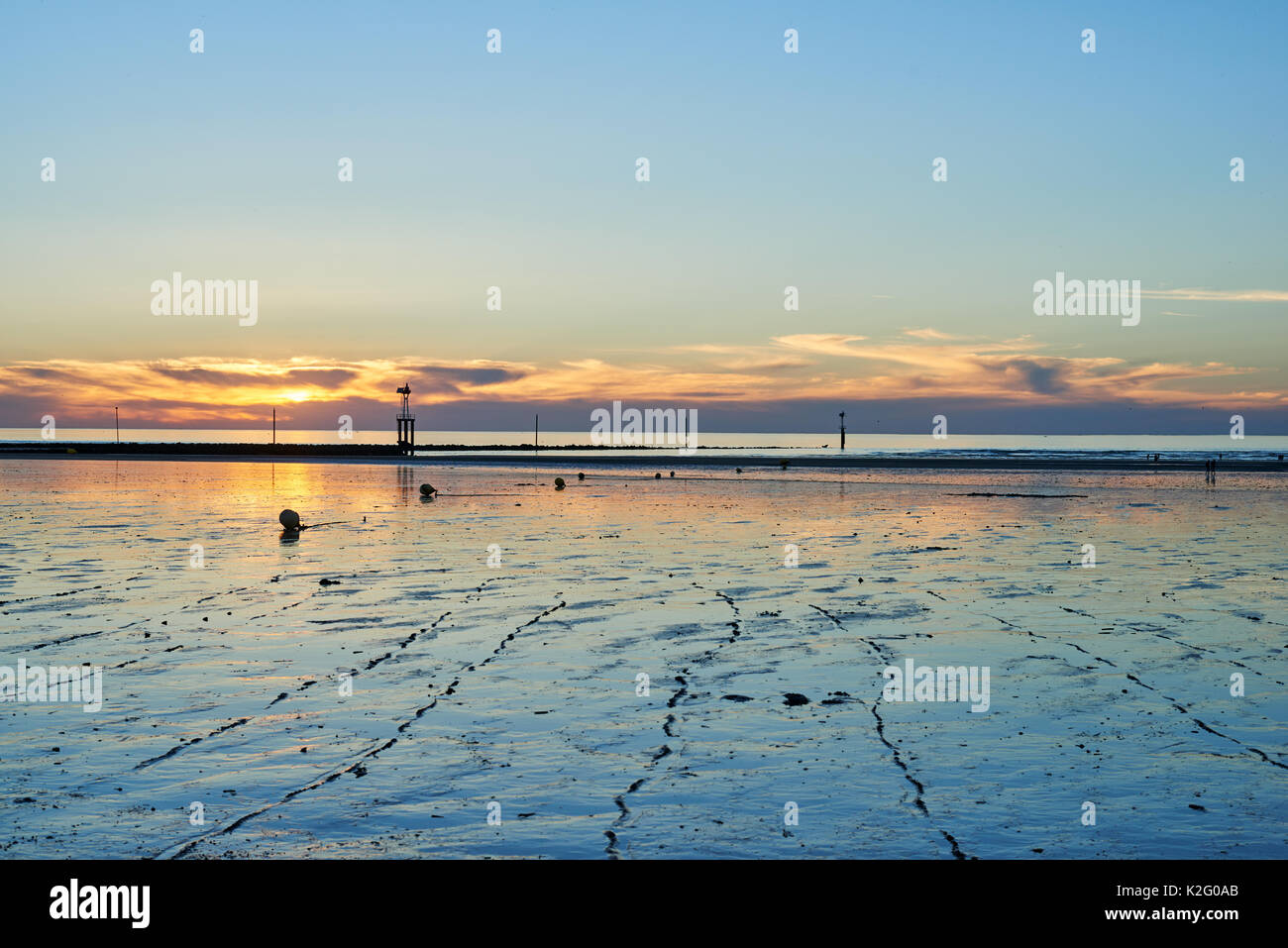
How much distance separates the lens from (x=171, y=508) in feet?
111

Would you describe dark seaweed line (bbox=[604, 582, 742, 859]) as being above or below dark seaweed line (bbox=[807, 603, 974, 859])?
above

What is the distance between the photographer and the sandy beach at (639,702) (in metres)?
6.11

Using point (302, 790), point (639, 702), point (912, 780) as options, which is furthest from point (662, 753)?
point (302, 790)

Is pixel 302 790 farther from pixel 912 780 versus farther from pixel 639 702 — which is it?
pixel 912 780

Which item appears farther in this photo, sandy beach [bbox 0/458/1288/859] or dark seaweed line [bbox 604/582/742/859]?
sandy beach [bbox 0/458/1288/859]

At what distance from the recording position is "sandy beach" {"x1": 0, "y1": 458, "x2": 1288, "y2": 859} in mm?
6109

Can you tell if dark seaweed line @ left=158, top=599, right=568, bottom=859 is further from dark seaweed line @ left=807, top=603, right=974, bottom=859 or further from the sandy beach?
dark seaweed line @ left=807, top=603, right=974, bottom=859

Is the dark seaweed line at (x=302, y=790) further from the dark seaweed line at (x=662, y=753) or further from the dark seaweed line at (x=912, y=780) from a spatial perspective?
the dark seaweed line at (x=912, y=780)

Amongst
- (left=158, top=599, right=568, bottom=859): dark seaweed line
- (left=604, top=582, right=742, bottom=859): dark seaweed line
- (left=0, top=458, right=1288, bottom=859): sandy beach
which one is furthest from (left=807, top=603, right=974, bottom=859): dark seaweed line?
(left=158, top=599, right=568, bottom=859): dark seaweed line

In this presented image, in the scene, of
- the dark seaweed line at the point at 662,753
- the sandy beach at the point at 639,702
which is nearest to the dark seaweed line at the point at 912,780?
the sandy beach at the point at 639,702

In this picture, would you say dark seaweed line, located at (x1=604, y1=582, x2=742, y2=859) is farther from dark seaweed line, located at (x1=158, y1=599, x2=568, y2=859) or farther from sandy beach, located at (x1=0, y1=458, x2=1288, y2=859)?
dark seaweed line, located at (x1=158, y1=599, x2=568, y2=859)

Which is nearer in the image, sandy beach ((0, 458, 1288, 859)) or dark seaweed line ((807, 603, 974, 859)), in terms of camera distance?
dark seaweed line ((807, 603, 974, 859))

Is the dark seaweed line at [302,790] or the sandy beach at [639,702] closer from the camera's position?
the dark seaweed line at [302,790]
